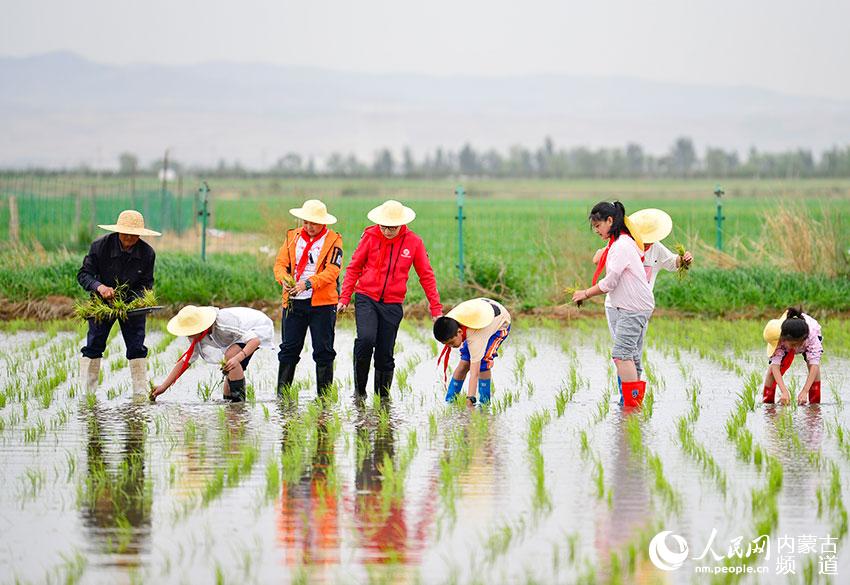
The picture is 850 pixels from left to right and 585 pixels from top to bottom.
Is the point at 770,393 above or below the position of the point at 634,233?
below

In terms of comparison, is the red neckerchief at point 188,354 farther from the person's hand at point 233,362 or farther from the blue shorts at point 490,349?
the blue shorts at point 490,349

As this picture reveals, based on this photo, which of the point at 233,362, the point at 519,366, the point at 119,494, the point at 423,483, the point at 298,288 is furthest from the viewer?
the point at 519,366

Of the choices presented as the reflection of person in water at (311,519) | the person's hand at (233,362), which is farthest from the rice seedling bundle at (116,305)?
the reflection of person in water at (311,519)

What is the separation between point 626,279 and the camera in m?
10.3

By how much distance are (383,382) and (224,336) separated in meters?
1.47

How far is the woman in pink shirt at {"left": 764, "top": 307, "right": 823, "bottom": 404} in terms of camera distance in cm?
1005

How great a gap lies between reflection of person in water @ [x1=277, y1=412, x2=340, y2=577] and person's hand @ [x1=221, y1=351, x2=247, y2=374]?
214 centimetres

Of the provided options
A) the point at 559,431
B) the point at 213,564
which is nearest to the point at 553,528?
the point at 213,564

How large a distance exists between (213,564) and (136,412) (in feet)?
14.6

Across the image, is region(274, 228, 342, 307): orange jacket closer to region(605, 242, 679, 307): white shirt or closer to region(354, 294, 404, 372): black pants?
region(354, 294, 404, 372): black pants

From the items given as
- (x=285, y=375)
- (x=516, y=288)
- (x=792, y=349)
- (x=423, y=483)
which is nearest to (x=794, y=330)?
(x=792, y=349)

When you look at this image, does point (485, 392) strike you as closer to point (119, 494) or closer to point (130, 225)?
point (130, 225)

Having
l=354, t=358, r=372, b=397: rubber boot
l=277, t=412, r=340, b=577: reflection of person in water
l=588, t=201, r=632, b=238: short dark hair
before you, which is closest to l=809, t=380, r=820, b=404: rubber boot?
l=588, t=201, r=632, b=238: short dark hair

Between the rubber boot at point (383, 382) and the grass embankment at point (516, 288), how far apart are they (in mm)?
7280
